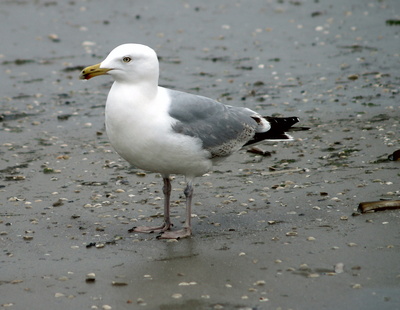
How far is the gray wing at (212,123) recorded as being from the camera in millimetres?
6547

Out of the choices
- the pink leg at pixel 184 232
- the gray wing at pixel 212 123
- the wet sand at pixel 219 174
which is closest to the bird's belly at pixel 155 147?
the gray wing at pixel 212 123

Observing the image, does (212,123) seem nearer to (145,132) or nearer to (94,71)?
(145,132)

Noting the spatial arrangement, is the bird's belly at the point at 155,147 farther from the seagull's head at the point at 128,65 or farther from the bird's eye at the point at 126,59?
the bird's eye at the point at 126,59

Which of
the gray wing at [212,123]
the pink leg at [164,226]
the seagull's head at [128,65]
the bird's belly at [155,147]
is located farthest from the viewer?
the pink leg at [164,226]

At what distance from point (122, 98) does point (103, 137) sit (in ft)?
11.0

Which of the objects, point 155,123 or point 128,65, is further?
point 128,65

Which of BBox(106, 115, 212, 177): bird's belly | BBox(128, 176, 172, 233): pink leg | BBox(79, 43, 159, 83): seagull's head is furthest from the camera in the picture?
BBox(128, 176, 172, 233): pink leg

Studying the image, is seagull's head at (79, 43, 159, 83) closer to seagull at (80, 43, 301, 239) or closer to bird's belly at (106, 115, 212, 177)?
seagull at (80, 43, 301, 239)

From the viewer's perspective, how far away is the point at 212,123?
685 cm

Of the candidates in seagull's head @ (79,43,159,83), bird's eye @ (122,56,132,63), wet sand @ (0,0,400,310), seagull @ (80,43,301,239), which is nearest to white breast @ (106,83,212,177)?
seagull @ (80,43,301,239)

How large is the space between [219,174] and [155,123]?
83.4 inches

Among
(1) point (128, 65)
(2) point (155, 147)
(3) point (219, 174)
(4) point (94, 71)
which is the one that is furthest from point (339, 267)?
(3) point (219, 174)

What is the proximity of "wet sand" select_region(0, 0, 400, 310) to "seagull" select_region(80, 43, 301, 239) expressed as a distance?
605 millimetres

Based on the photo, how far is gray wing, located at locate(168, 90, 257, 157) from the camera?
21.5 feet
